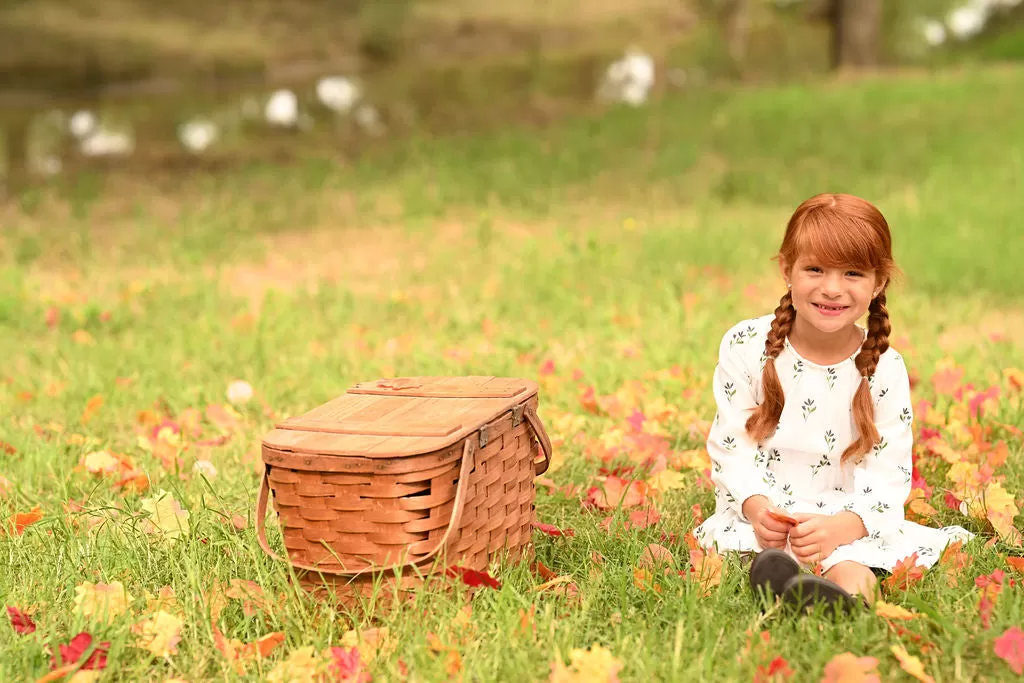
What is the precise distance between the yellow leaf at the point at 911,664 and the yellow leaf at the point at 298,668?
1.04 meters

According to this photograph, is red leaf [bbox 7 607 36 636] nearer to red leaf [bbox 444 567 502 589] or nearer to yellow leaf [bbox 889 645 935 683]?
red leaf [bbox 444 567 502 589]

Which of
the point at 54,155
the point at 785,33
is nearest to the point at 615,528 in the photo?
the point at 54,155

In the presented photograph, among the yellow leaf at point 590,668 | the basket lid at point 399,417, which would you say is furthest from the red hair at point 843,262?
the yellow leaf at point 590,668

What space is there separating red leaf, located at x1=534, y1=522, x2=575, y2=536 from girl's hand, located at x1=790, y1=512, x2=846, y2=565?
53 cm

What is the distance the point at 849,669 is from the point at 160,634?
127 centimetres

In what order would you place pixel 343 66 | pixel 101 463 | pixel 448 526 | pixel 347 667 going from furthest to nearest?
pixel 343 66 < pixel 101 463 < pixel 448 526 < pixel 347 667

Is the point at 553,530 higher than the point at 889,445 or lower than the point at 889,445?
lower

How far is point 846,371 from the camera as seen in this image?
102 inches

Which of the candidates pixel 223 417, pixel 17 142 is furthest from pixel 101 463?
pixel 17 142

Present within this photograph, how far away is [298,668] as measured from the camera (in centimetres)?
208

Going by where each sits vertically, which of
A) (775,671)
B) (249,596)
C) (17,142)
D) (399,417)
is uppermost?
(17,142)

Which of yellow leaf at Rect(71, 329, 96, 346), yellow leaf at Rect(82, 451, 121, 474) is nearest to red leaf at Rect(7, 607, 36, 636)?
yellow leaf at Rect(82, 451, 121, 474)

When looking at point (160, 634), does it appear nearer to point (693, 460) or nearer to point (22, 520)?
point (22, 520)

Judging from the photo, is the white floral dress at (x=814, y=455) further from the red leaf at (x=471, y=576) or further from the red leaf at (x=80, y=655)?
the red leaf at (x=80, y=655)
